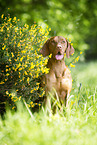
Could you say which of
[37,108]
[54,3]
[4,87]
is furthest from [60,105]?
[54,3]

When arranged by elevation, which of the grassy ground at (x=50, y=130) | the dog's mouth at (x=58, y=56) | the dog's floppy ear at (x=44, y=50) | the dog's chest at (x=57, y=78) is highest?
the dog's floppy ear at (x=44, y=50)

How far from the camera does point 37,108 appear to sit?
11.4 ft

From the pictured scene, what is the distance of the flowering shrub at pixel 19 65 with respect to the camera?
3.03 metres

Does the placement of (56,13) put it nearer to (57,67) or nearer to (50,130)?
(57,67)

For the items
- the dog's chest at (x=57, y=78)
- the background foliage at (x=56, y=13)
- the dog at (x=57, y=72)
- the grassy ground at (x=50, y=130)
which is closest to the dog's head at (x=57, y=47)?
the dog at (x=57, y=72)

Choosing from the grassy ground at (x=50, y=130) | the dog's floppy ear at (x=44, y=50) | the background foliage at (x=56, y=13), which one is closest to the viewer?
the grassy ground at (x=50, y=130)

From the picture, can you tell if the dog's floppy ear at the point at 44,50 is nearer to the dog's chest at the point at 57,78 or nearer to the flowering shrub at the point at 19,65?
the flowering shrub at the point at 19,65

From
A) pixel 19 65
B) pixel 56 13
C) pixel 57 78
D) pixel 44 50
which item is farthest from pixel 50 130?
pixel 56 13

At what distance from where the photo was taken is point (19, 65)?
9.55 ft

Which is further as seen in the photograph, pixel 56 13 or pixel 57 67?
pixel 56 13

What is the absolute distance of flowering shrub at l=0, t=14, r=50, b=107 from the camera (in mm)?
3025

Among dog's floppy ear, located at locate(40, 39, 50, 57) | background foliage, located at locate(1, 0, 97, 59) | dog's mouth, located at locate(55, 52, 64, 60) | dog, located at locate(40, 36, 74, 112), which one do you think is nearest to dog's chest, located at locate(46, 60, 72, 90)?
dog, located at locate(40, 36, 74, 112)

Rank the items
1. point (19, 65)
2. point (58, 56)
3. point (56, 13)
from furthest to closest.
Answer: point (56, 13) < point (58, 56) < point (19, 65)

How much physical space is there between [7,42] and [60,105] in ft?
4.25
